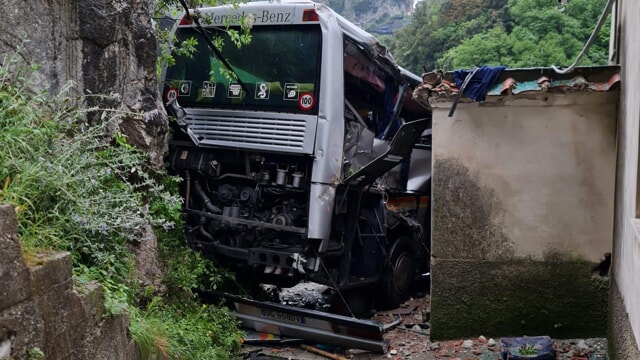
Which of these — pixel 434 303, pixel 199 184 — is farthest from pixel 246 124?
pixel 434 303

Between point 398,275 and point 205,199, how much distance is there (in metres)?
2.63

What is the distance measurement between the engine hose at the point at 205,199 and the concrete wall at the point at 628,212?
386cm

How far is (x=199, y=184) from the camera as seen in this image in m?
6.44

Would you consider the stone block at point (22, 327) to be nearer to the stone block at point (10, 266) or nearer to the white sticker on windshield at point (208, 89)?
the stone block at point (10, 266)

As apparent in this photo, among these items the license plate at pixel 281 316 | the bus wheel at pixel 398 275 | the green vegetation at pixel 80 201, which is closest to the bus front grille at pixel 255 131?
the license plate at pixel 281 316

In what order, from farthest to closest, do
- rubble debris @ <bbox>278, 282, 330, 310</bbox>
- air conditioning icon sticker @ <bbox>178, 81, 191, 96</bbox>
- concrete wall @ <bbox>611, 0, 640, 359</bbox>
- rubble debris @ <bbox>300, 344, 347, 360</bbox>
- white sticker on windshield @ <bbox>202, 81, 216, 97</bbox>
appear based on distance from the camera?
rubble debris @ <bbox>278, 282, 330, 310</bbox> → air conditioning icon sticker @ <bbox>178, 81, 191, 96</bbox> → white sticker on windshield @ <bbox>202, 81, 216, 97</bbox> → rubble debris @ <bbox>300, 344, 347, 360</bbox> → concrete wall @ <bbox>611, 0, 640, 359</bbox>

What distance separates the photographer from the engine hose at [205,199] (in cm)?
624

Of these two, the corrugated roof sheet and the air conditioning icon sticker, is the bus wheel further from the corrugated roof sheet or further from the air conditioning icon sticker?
the air conditioning icon sticker

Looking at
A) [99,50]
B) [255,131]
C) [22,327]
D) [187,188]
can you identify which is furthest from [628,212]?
[187,188]

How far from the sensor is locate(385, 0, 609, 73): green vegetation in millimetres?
22625

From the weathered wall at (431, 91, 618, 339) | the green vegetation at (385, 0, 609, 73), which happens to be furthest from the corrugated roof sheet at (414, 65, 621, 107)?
the green vegetation at (385, 0, 609, 73)

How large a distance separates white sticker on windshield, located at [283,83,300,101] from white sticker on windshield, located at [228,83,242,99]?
0.55m

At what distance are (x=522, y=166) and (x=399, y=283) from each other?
2571 mm

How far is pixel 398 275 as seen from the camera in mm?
7254
